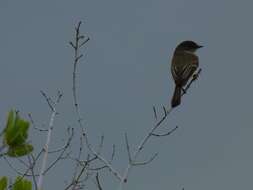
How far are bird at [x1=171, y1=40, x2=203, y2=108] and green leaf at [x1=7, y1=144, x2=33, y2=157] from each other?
560cm

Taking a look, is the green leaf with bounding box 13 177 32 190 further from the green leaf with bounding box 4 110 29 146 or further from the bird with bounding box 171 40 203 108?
the bird with bounding box 171 40 203 108

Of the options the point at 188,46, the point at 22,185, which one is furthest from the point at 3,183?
the point at 188,46

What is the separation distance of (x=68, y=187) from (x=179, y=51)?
844cm

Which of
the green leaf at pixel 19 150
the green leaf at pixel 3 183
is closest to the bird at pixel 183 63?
the green leaf at pixel 19 150

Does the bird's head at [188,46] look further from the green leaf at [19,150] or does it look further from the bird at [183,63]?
the green leaf at [19,150]

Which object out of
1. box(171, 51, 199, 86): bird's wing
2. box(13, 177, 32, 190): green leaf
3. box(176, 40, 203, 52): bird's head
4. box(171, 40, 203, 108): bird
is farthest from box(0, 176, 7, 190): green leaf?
box(176, 40, 203, 52): bird's head

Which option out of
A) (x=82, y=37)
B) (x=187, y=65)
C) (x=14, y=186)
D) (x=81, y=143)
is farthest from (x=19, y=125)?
(x=187, y=65)

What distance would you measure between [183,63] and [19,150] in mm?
7683

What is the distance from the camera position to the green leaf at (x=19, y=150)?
585 centimetres

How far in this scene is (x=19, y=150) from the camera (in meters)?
5.88

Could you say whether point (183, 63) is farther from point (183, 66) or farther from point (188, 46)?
point (188, 46)

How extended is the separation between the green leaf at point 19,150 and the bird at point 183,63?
5.60 m

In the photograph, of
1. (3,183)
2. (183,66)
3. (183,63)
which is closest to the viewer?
(3,183)

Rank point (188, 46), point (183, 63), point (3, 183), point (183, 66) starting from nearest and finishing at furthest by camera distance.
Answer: point (3, 183)
point (183, 66)
point (183, 63)
point (188, 46)
